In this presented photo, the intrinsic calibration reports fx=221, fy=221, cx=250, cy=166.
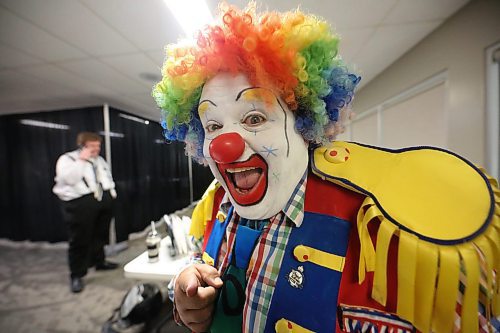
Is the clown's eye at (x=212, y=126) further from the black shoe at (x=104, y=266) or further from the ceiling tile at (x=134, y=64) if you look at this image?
the black shoe at (x=104, y=266)

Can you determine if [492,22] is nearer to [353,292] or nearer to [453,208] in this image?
[453,208]

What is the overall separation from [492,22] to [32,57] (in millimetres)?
3277

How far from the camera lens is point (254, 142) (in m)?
0.58

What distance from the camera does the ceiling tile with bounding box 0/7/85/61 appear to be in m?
1.42

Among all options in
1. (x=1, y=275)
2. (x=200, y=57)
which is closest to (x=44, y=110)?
(x=1, y=275)

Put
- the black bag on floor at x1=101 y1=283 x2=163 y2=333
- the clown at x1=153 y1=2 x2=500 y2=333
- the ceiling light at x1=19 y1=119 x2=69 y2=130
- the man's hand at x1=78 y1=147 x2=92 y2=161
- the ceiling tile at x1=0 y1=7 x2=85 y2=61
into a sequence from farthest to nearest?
1. the ceiling light at x1=19 y1=119 x2=69 y2=130
2. the man's hand at x1=78 y1=147 x2=92 y2=161
3. the black bag on floor at x1=101 y1=283 x2=163 y2=333
4. the ceiling tile at x1=0 y1=7 x2=85 y2=61
5. the clown at x1=153 y1=2 x2=500 y2=333

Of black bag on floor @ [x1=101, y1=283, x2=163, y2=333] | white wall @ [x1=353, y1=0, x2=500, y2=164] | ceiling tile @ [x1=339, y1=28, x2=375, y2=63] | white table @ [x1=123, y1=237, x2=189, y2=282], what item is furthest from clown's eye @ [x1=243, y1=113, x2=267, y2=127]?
black bag on floor @ [x1=101, y1=283, x2=163, y2=333]

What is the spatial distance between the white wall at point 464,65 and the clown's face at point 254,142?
1488mm

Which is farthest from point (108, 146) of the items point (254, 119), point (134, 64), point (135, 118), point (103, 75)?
point (254, 119)

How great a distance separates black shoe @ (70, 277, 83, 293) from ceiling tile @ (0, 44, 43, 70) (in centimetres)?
212

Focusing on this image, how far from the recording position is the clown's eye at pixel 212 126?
63cm

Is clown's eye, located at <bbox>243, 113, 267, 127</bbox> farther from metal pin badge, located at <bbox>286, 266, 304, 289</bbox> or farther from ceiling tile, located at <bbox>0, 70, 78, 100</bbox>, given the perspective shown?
ceiling tile, located at <bbox>0, 70, 78, 100</bbox>

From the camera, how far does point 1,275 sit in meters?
2.64

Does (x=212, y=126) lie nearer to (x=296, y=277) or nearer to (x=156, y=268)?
(x=296, y=277)
